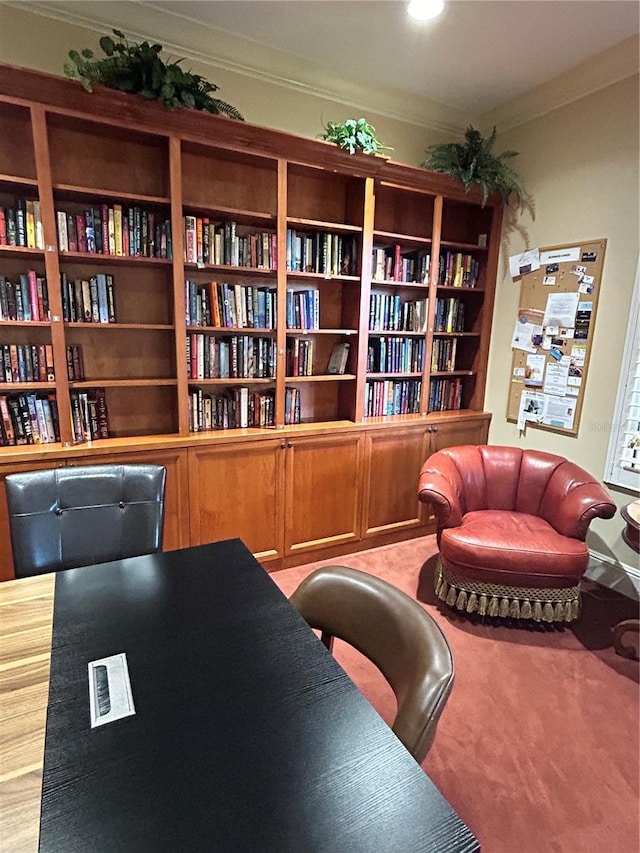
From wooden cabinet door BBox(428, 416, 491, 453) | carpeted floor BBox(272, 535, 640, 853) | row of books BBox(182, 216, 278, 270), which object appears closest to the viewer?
carpeted floor BBox(272, 535, 640, 853)

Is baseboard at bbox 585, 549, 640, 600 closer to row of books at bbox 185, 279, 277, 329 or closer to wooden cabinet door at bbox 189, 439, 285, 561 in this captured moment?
Answer: wooden cabinet door at bbox 189, 439, 285, 561

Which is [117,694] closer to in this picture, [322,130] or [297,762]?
[297,762]

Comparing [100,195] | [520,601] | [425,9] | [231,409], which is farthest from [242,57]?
[520,601]

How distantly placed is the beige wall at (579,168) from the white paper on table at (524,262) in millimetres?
75

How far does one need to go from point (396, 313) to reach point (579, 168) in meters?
1.35

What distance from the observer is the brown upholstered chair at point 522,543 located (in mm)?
2193

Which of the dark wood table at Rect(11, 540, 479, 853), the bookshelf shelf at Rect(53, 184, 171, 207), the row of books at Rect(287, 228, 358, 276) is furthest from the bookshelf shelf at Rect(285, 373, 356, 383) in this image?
the dark wood table at Rect(11, 540, 479, 853)

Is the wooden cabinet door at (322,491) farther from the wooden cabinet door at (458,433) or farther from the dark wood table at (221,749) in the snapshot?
the dark wood table at (221,749)

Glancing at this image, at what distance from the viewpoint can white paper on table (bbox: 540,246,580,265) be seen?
2.75 meters

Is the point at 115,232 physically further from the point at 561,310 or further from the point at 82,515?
the point at 561,310

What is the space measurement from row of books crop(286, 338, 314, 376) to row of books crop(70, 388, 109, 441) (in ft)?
3.49

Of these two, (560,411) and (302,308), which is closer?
(302,308)

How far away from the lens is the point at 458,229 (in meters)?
3.41

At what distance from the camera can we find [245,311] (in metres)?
2.58
